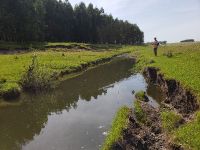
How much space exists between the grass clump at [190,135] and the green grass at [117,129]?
2.69m

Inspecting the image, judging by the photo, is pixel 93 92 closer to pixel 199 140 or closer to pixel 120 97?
pixel 120 97

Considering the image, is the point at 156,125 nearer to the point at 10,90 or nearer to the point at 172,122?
the point at 172,122

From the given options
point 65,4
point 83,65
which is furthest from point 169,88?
point 65,4

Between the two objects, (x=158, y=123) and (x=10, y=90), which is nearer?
(x=158, y=123)

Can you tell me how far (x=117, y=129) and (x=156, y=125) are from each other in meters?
2.76

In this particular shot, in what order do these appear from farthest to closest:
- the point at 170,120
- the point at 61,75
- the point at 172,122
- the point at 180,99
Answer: the point at 61,75 < the point at 180,99 < the point at 170,120 < the point at 172,122

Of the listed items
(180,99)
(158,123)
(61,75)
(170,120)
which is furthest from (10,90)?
(170,120)

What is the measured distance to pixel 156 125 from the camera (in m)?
19.4

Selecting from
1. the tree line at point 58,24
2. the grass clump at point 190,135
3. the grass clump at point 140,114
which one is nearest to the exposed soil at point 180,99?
the grass clump at point 140,114

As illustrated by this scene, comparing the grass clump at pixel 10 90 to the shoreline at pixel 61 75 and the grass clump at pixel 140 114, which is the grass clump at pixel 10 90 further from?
the grass clump at pixel 140 114

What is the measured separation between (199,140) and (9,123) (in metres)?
14.0

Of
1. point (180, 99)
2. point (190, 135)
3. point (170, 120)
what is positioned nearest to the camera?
point (190, 135)

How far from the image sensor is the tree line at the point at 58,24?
87438 mm

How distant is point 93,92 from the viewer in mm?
34156
